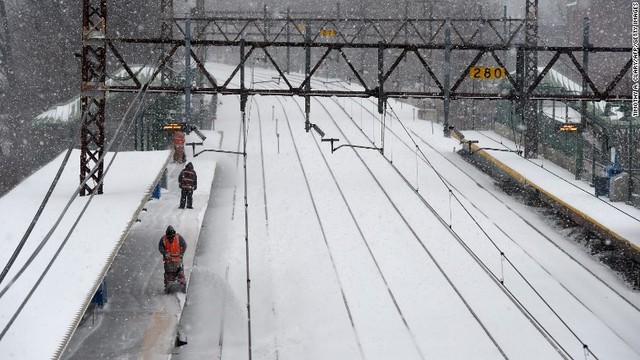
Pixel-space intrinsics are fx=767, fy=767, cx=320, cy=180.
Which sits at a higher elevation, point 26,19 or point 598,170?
point 26,19

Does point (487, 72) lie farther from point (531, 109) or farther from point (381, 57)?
point (531, 109)

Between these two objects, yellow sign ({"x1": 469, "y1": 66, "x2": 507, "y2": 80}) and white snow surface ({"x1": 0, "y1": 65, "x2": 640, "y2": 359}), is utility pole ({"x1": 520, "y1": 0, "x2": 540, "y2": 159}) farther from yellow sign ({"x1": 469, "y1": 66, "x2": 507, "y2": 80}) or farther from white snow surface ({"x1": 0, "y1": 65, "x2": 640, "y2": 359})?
yellow sign ({"x1": 469, "y1": 66, "x2": 507, "y2": 80})

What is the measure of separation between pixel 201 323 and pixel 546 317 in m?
7.65

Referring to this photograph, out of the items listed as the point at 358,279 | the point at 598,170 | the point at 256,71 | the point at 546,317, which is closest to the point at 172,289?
the point at 358,279

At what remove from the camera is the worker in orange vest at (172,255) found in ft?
53.9

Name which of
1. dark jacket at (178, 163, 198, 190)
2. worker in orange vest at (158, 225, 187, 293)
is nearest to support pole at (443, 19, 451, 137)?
worker in orange vest at (158, 225, 187, 293)

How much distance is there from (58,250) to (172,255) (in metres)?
7.46

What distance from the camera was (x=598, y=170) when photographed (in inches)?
1202

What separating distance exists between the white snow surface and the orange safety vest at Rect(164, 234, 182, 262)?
3.05 feet

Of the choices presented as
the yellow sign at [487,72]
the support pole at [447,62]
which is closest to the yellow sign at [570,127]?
the yellow sign at [487,72]

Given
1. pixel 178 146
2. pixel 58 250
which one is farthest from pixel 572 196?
pixel 58 250

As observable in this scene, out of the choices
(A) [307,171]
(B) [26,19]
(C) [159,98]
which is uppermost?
(B) [26,19]

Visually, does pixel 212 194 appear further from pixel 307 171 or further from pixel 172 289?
pixel 172 289

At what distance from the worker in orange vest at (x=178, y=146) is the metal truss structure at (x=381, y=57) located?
219cm
